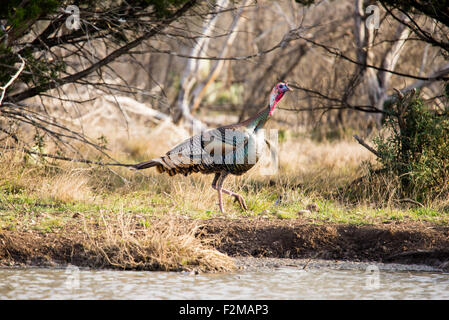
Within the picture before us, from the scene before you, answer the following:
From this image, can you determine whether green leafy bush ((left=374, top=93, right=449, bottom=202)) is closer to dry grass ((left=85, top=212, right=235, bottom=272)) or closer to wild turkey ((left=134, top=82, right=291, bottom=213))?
wild turkey ((left=134, top=82, right=291, bottom=213))

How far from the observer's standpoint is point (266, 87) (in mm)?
19328

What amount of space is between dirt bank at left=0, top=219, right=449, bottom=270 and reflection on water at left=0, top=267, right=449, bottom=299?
28cm

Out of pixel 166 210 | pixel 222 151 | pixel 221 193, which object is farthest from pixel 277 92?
pixel 166 210

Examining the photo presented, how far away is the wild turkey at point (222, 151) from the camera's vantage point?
792 centimetres

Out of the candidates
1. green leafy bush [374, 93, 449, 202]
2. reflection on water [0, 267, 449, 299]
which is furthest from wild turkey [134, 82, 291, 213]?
green leafy bush [374, 93, 449, 202]

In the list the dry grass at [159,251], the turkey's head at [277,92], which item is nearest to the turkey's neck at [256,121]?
the turkey's head at [277,92]

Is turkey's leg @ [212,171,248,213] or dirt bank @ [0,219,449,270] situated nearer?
dirt bank @ [0,219,449,270]

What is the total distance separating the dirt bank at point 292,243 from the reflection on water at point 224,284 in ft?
0.91

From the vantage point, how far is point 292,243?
7.26 meters

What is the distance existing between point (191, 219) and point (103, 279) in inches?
69.2

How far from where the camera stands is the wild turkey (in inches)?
312

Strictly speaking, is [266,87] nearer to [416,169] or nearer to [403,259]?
[416,169]

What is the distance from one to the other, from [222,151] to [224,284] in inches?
88.2

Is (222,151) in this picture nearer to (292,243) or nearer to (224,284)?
(292,243)
